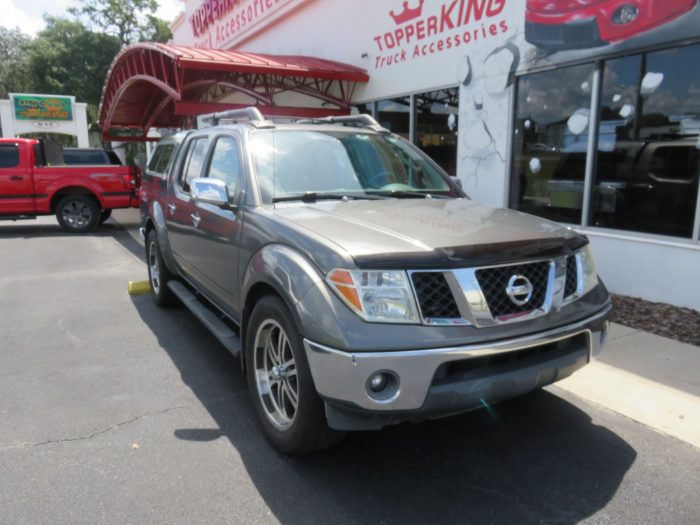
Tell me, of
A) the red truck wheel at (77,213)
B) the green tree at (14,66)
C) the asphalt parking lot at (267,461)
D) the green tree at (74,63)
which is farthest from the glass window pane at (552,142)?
the green tree at (14,66)

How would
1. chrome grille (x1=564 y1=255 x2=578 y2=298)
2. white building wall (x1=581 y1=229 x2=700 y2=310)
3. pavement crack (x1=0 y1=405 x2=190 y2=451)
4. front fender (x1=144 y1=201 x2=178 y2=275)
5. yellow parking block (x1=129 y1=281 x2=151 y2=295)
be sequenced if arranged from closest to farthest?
chrome grille (x1=564 y1=255 x2=578 y2=298) < pavement crack (x1=0 y1=405 x2=190 y2=451) < front fender (x1=144 y1=201 x2=178 y2=275) < white building wall (x1=581 y1=229 x2=700 y2=310) < yellow parking block (x1=129 y1=281 x2=151 y2=295)

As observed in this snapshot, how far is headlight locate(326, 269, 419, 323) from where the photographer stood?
2.49m

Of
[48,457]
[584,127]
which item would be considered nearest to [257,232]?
[48,457]

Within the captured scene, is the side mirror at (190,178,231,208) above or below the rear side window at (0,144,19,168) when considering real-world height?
below

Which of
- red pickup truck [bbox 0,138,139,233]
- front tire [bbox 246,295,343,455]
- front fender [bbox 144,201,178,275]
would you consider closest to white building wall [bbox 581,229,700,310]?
front tire [bbox 246,295,343,455]

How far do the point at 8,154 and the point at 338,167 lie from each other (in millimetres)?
10719

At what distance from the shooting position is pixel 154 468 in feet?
9.74

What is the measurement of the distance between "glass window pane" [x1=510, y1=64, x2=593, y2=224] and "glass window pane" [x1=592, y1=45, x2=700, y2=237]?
0.31 m

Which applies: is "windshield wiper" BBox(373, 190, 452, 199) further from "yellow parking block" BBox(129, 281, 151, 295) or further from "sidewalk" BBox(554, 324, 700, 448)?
"yellow parking block" BBox(129, 281, 151, 295)

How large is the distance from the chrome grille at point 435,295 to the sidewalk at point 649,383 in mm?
1885

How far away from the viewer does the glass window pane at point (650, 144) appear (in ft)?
18.6

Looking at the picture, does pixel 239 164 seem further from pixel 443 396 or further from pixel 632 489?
pixel 632 489

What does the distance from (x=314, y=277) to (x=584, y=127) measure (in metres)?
5.42

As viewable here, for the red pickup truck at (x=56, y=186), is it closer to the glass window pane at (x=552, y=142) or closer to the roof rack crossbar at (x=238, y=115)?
the roof rack crossbar at (x=238, y=115)
